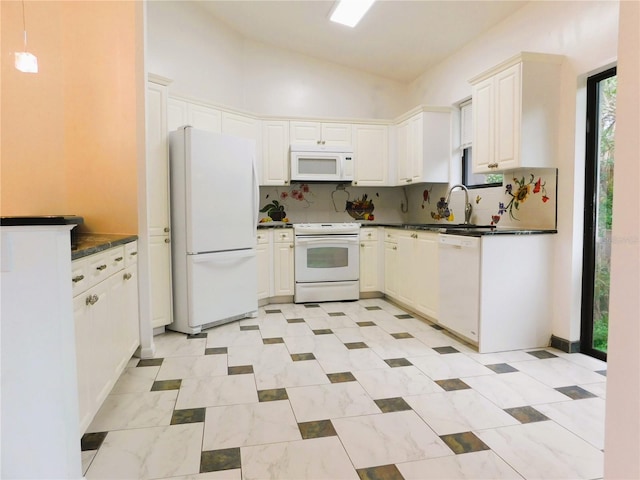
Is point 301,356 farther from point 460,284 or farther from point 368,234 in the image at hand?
point 368,234

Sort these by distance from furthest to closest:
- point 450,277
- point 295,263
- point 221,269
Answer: point 295,263 → point 221,269 → point 450,277

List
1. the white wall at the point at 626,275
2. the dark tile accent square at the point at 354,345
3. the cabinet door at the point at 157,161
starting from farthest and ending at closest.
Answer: the cabinet door at the point at 157,161, the dark tile accent square at the point at 354,345, the white wall at the point at 626,275

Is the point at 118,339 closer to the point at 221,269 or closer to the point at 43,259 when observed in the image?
the point at 43,259

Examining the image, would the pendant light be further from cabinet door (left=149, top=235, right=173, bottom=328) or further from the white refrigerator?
cabinet door (left=149, top=235, right=173, bottom=328)

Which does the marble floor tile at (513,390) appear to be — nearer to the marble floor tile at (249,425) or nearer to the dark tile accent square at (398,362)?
the dark tile accent square at (398,362)

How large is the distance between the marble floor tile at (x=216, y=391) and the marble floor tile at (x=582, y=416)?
1496mm

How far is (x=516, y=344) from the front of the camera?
2.91 m

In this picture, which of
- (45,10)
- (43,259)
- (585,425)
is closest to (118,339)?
(43,259)

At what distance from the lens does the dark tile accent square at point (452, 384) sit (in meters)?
2.27

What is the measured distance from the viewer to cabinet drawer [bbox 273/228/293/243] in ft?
14.4

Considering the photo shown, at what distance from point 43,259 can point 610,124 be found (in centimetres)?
332

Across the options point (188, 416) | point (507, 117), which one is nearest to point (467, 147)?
point (507, 117)

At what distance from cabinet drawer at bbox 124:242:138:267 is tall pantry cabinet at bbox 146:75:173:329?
522 mm

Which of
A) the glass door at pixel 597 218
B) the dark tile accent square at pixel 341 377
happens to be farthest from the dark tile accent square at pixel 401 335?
the glass door at pixel 597 218
